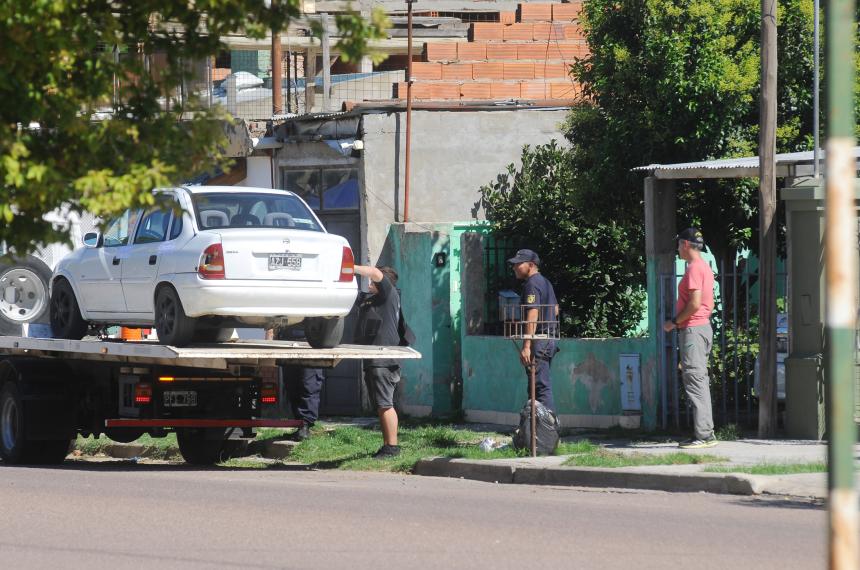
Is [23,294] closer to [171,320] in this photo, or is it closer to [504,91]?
[171,320]

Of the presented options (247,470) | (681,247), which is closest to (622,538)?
(681,247)

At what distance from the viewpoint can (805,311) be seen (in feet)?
45.0

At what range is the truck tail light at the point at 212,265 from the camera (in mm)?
12375

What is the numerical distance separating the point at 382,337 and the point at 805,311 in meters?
4.11

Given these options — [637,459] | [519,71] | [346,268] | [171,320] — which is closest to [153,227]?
[171,320]

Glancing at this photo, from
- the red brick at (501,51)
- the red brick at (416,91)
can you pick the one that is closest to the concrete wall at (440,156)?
the red brick at (416,91)

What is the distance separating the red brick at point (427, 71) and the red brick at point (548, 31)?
108 inches

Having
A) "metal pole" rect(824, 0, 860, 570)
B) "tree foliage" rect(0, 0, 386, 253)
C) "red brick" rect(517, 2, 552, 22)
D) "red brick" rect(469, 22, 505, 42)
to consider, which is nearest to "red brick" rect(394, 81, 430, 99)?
"red brick" rect(469, 22, 505, 42)

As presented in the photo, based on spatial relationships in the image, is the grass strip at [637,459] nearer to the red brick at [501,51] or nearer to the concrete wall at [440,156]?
the concrete wall at [440,156]

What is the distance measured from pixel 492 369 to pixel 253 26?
10.3 m

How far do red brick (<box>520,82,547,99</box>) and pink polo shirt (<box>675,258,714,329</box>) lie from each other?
9.46 metres

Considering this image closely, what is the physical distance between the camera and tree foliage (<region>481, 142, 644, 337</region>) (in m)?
18.0

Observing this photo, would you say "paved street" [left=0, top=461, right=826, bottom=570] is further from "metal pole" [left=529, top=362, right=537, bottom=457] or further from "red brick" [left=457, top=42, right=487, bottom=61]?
"red brick" [left=457, top=42, right=487, bottom=61]

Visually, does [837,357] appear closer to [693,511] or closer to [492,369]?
[693,511]
